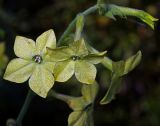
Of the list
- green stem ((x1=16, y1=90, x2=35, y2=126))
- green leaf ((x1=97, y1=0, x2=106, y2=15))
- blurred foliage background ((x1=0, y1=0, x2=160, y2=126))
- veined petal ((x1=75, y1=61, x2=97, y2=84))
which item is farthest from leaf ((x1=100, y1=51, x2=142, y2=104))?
blurred foliage background ((x1=0, y1=0, x2=160, y2=126))

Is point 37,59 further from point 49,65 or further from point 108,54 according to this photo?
point 108,54

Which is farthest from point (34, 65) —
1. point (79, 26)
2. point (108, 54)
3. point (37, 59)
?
point (108, 54)

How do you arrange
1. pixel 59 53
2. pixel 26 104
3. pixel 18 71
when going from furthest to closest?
pixel 26 104
pixel 18 71
pixel 59 53

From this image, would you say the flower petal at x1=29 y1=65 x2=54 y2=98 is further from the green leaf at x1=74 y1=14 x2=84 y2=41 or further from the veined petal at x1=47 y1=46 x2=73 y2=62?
the green leaf at x1=74 y1=14 x2=84 y2=41

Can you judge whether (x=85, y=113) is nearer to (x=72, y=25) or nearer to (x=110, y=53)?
(x=72, y=25)

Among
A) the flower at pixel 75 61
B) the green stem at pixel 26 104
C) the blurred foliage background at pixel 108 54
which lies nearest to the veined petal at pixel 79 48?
the flower at pixel 75 61

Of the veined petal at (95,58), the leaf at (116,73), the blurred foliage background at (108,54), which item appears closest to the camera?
the veined petal at (95,58)

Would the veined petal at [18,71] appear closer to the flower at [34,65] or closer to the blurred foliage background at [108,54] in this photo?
the flower at [34,65]
